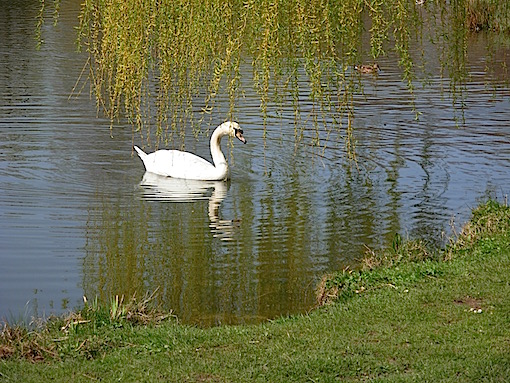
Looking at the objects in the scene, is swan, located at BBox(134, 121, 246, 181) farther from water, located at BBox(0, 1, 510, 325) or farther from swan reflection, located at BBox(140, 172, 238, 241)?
water, located at BBox(0, 1, 510, 325)

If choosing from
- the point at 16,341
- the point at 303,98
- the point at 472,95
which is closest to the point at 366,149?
the point at 303,98

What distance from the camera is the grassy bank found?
5.20 meters

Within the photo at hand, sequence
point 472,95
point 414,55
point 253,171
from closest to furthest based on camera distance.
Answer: point 253,171 → point 472,95 → point 414,55

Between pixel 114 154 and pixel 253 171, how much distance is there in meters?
2.01

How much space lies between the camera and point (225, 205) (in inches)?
445

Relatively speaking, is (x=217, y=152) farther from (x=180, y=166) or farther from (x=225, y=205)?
(x=225, y=205)

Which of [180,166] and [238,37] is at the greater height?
[238,37]

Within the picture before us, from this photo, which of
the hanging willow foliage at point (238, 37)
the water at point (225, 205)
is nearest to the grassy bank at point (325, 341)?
the water at point (225, 205)

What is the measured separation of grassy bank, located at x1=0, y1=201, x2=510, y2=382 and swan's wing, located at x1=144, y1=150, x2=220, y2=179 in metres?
5.65

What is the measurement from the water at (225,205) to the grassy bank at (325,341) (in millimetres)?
908

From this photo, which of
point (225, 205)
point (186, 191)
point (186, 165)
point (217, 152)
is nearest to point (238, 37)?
point (225, 205)

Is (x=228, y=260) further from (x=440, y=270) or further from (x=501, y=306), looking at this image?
(x=501, y=306)

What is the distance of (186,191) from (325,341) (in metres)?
6.67

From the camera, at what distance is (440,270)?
7.22 m
